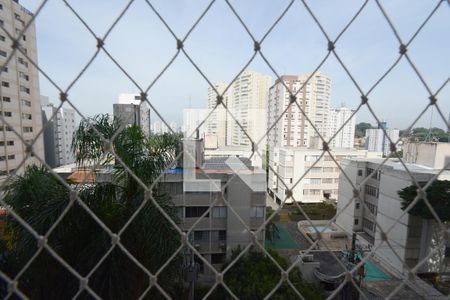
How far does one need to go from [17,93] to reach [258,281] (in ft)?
25.0

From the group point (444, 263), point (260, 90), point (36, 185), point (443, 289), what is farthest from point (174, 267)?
point (260, 90)

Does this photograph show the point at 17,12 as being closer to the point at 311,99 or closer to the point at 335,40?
the point at 335,40

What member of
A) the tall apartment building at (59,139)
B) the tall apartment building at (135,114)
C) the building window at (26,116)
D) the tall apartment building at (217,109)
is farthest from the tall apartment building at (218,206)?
the tall apartment building at (59,139)

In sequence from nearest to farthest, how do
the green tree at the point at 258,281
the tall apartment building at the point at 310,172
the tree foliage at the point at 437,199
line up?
the green tree at the point at 258,281, the tree foliage at the point at 437,199, the tall apartment building at the point at 310,172

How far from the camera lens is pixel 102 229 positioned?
4.11 ft

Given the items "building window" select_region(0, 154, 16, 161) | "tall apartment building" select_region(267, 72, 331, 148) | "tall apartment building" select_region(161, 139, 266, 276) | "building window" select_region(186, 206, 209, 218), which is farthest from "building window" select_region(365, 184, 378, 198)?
"building window" select_region(0, 154, 16, 161)

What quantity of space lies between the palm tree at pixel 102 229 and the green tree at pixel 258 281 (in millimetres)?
1168

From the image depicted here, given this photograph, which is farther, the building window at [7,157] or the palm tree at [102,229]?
the building window at [7,157]

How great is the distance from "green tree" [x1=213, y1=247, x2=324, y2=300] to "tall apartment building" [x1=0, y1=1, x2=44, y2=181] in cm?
543

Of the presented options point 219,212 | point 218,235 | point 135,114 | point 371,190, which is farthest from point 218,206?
point 371,190

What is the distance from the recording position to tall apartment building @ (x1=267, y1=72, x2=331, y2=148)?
946 cm

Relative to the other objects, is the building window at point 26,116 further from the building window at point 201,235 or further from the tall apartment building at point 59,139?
the building window at point 201,235

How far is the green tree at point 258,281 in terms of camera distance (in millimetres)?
2330

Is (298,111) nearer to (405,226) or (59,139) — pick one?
(405,226)
